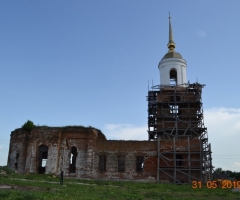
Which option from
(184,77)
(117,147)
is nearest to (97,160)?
(117,147)

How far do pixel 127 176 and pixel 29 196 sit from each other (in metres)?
14.5

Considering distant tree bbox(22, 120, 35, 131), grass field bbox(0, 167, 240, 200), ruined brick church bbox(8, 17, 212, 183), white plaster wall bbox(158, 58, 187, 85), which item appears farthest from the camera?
white plaster wall bbox(158, 58, 187, 85)

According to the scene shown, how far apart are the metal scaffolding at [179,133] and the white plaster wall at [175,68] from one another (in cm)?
66

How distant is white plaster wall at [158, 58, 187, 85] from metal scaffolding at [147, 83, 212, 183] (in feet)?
2.17

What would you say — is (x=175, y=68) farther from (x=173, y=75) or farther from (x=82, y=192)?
(x=82, y=192)

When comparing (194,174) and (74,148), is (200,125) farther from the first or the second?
(74,148)

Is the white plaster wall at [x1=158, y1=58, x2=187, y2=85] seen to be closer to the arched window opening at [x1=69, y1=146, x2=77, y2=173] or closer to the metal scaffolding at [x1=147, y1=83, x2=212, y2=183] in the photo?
the metal scaffolding at [x1=147, y1=83, x2=212, y2=183]

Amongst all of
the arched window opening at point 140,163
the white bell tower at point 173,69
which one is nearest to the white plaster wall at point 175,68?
the white bell tower at point 173,69

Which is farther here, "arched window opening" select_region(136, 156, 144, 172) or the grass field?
"arched window opening" select_region(136, 156, 144, 172)

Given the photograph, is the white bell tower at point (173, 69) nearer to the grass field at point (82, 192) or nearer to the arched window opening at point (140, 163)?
the arched window opening at point (140, 163)

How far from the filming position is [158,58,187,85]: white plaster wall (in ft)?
94.4

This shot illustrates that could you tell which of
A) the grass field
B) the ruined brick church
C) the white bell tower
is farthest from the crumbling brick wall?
the white bell tower

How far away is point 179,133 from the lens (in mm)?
27109

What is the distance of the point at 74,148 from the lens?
78.9 feet
